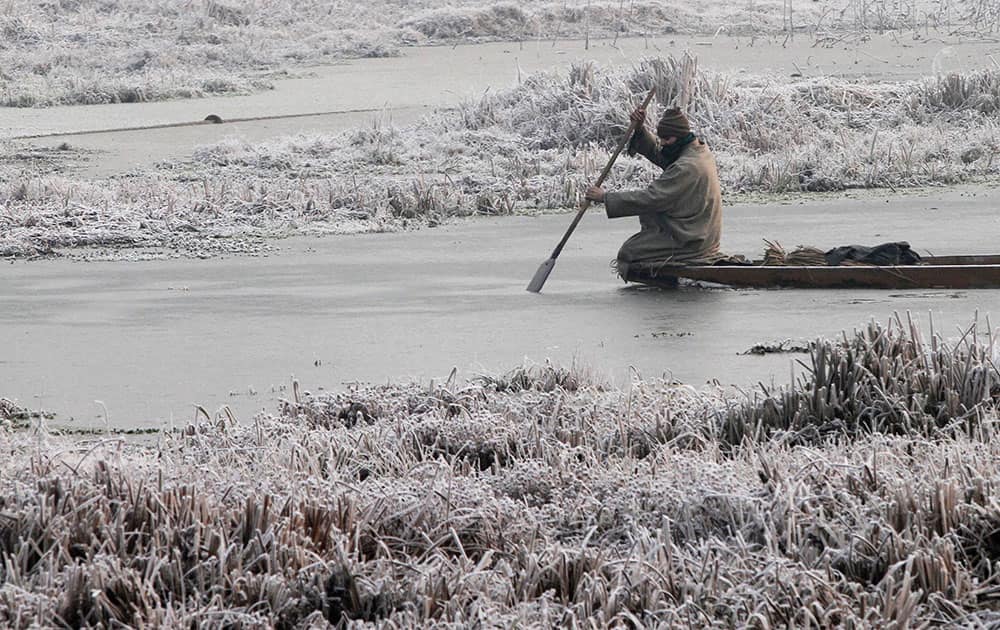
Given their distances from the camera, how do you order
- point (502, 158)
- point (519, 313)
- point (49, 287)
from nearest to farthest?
point (519, 313)
point (49, 287)
point (502, 158)

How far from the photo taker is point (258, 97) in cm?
3306

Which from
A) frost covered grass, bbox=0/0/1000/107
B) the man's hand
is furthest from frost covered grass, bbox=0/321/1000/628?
frost covered grass, bbox=0/0/1000/107

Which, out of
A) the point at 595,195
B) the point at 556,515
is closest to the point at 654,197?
the point at 595,195

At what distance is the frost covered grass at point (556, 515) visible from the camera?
16.6 ft

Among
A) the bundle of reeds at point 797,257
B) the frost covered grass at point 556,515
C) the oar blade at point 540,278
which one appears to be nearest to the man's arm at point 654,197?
the oar blade at point 540,278

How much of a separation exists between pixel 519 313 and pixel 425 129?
40.3 feet

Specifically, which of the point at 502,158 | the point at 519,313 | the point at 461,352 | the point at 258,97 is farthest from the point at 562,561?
the point at 258,97

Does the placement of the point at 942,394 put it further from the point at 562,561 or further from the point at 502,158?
the point at 502,158

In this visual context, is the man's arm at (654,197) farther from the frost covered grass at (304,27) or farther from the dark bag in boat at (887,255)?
the frost covered grass at (304,27)

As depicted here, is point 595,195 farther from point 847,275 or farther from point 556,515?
point 556,515

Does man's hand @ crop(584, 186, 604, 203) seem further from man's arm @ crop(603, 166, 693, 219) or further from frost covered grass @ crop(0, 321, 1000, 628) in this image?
frost covered grass @ crop(0, 321, 1000, 628)

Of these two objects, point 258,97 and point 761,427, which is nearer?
point 761,427

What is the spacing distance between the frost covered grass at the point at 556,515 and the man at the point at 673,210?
509cm

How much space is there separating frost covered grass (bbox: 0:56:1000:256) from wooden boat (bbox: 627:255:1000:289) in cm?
476
